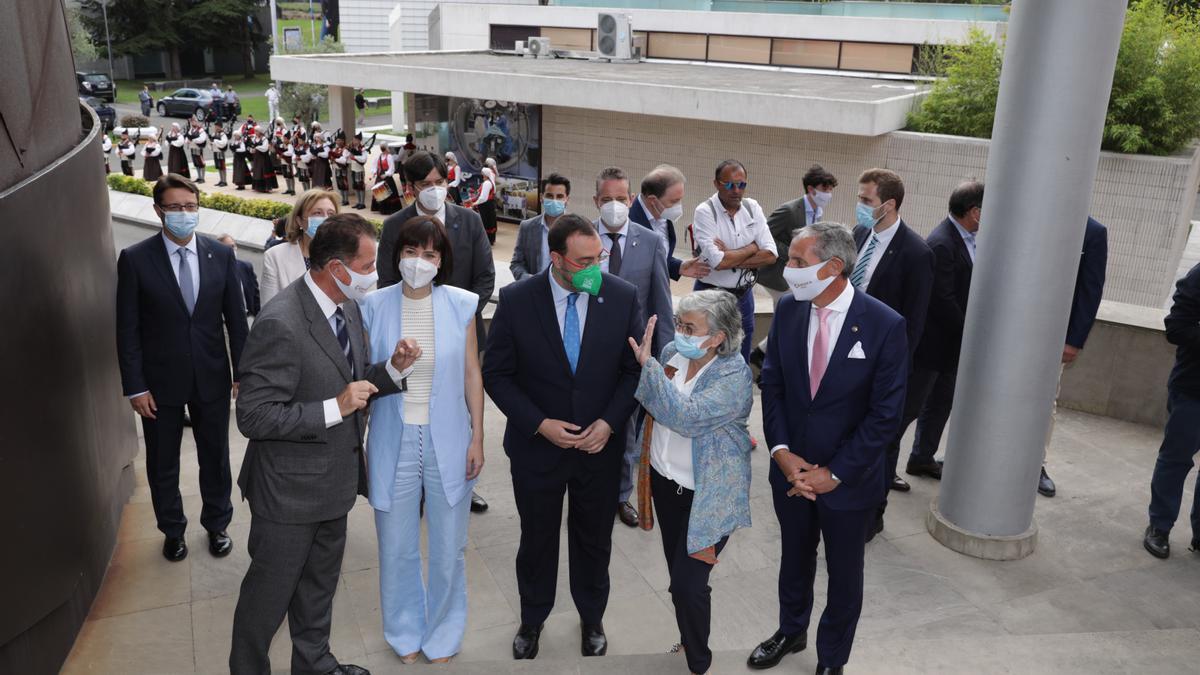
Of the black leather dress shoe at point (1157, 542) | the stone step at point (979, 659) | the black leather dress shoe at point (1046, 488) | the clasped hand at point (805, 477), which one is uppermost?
the clasped hand at point (805, 477)

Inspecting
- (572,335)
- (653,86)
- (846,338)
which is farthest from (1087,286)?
(653,86)

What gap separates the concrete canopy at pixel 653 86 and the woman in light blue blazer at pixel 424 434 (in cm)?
1088

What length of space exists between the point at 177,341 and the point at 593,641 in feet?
8.47

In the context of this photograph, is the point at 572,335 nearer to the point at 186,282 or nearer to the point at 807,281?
the point at 807,281

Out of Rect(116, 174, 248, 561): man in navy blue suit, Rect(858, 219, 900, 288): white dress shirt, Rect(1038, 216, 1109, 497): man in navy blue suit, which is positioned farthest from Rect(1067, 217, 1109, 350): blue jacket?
Rect(116, 174, 248, 561): man in navy blue suit

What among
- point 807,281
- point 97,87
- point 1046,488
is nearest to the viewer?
point 807,281

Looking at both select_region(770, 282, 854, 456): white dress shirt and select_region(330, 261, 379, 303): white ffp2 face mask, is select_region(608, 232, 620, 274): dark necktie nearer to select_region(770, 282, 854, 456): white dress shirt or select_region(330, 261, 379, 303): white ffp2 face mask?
select_region(770, 282, 854, 456): white dress shirt

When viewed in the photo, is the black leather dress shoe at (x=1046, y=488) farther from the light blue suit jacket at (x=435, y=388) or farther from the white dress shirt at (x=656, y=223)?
the light blue suit jacket at (x=435, y=388)

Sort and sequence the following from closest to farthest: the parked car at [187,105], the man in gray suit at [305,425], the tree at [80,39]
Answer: the man in gray suit at [305,425] < the parked car at [187,105] < the tree at [80,39]

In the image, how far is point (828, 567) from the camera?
4.12 meters

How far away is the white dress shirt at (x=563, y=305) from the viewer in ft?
13.7

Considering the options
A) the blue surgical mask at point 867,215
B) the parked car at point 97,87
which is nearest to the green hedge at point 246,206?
the blue surgical mask at point 867,215

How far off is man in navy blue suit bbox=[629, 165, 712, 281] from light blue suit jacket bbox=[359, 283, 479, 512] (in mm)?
2230

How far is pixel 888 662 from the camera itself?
4.36 metres
